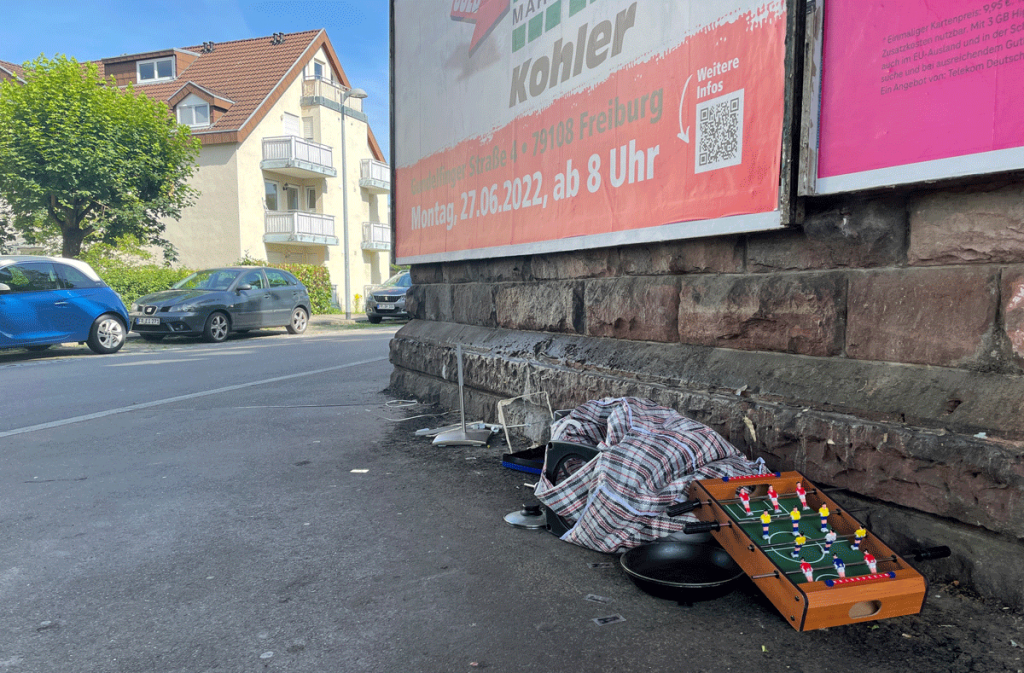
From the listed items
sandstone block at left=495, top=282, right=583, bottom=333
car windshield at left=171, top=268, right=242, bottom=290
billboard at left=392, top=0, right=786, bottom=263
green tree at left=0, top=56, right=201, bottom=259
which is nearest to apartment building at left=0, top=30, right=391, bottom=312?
green tree at left=0, top=56, right=201, bottom=259

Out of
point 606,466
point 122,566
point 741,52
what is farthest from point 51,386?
point 741,52

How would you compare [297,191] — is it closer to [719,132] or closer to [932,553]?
[719,132]

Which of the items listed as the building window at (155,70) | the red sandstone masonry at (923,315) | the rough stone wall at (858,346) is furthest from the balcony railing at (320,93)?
the red sandstone masonry at (923,315)

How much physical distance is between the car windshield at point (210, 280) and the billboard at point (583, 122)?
957cm

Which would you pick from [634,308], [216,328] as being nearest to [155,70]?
[216,328]

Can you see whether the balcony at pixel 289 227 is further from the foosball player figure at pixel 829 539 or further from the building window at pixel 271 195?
the foosball player figure at pixel 829 539

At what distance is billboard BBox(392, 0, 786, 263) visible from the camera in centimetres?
335

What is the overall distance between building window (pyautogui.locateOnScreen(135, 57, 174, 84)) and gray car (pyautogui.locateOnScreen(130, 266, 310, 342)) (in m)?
21.3

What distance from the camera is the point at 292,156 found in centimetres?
2741

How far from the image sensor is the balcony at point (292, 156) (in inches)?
1080

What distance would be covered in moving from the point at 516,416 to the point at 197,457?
2.23 metres

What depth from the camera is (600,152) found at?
442 cm

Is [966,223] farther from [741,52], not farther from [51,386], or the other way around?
[51,386]

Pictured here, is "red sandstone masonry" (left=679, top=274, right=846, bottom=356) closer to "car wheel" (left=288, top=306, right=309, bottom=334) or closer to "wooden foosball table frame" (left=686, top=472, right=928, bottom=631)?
"wooden foosball table frame" (left=686, top=472, right=928, bottom=631)
